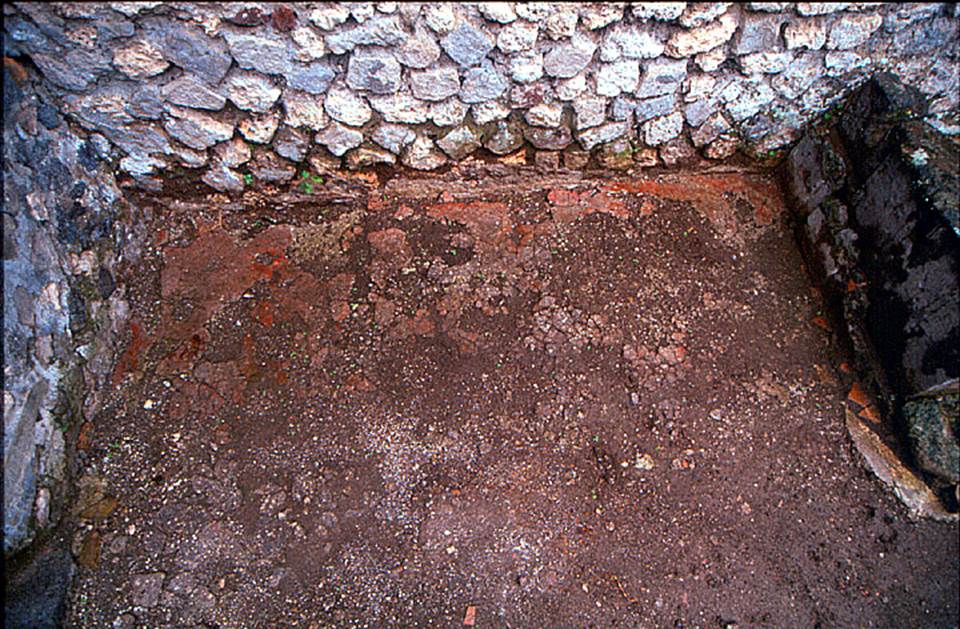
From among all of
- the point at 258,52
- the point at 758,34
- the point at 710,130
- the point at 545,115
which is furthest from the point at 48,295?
the point at 758,34

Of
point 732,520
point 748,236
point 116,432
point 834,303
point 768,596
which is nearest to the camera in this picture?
point 768,596

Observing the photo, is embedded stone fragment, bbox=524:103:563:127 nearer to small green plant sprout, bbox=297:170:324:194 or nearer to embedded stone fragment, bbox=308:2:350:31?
embedded stone fragment, bbox=308:2:350:31

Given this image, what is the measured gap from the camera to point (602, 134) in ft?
8.48

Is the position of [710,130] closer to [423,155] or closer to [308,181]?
[423,155]

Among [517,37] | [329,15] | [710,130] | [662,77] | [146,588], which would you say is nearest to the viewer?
[146,588]

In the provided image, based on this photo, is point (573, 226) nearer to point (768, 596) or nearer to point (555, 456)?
point (555, 456)

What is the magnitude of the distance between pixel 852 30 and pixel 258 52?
2.25 m

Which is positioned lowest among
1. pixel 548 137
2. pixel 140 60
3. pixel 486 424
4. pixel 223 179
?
pixel 486 424

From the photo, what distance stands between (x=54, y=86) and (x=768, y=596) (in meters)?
3.01

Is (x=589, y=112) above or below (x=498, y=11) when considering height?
below

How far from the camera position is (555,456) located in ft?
7.02

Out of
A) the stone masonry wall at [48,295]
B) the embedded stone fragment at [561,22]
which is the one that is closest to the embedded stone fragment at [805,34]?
the embedded stone fragment at [561,22]

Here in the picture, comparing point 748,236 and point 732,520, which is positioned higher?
point 748,236

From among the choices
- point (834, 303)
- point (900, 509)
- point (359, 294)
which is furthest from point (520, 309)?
point (900, 509)
